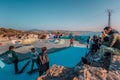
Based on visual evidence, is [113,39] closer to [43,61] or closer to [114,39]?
[114,39]

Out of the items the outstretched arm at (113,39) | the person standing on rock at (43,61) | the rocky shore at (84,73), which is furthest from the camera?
the outstretched arm at (113,39)

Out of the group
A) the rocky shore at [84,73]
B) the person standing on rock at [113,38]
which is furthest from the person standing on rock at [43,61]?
the person standing on rock at [113,38]

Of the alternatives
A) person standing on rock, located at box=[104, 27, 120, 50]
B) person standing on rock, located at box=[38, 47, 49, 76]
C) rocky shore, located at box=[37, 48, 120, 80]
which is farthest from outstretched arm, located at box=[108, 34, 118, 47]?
person standing on rock, located at box=[38, 47, 49, 76]

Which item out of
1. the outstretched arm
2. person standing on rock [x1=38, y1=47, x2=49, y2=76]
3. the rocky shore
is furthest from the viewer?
the outstretched arm

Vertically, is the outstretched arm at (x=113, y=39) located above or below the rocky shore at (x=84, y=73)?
above

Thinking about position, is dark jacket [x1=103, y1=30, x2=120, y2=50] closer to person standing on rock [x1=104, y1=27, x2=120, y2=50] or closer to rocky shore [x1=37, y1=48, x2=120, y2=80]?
person standing on rock [x1=104, y1=27, x2=120, y2=50]

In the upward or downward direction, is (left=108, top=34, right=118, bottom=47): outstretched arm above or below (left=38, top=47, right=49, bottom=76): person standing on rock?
above

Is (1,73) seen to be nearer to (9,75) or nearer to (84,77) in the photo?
(9,75)

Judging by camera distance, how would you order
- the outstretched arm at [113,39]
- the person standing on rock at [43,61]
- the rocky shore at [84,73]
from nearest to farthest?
the rocky shore at [84,73]
the person standing on rock at [43,61]
the outstretched arm at [113,39]

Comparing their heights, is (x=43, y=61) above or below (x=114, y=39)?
below

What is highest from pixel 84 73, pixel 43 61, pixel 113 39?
pixel 113 39

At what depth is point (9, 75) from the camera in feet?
37.3

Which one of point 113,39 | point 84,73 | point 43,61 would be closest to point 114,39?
point 113,39

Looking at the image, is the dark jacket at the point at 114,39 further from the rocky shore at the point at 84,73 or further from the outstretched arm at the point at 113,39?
the rocky shore at the point at 84,73
